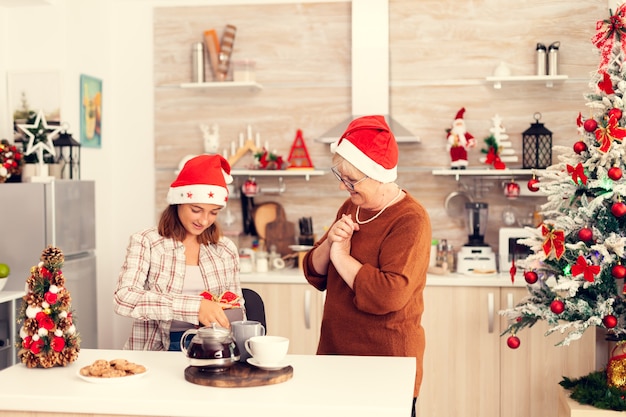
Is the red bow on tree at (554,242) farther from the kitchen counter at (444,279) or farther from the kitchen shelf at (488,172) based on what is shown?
the kitchen shelf at (488,172)

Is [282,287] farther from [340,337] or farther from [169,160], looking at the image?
[340,337]

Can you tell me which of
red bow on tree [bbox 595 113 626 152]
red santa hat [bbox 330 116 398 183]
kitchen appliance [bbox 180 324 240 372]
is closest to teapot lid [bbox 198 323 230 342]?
kitchen appliance [bbox 180 324 240 372]

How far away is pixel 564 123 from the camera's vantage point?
5.05 m

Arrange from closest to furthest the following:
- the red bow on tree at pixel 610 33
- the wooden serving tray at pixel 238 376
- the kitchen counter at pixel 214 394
Result: 1. the kitchen counter at pixel 214 394
2. the wooden serving tray at pixel 238 376
3. the red bow on tree at pixel 610 33

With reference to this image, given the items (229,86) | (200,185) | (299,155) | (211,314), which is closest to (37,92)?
(229,86)

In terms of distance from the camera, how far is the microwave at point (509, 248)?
4.87 metres

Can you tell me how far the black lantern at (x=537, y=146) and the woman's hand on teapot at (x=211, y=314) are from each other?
286 centimetres

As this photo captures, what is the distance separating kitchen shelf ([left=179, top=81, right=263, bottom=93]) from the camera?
5.10 m

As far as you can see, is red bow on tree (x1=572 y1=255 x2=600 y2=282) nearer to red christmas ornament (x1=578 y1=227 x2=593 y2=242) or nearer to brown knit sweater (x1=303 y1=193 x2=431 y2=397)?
red christmas ornament (x1=578 y1=227 x2=593 y2=242)

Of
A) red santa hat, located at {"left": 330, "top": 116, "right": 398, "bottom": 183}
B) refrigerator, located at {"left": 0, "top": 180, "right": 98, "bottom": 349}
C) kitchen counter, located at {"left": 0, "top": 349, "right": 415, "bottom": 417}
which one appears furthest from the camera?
refrigerator, located at {"left": 0, "top": 180, "right": 98, "bottom": 349}

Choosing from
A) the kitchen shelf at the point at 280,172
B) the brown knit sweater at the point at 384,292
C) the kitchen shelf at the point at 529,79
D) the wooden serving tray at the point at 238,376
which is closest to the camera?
the wooden serving tray at the point at 238,376

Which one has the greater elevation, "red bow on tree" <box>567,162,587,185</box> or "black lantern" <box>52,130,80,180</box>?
"black lantern" <box>52,130,80,180</box>

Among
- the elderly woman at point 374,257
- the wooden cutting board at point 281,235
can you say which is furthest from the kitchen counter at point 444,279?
the elderly woman at point 374,257

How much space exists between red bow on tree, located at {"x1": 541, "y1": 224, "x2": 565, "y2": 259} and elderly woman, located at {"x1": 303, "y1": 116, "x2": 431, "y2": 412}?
1174mm
